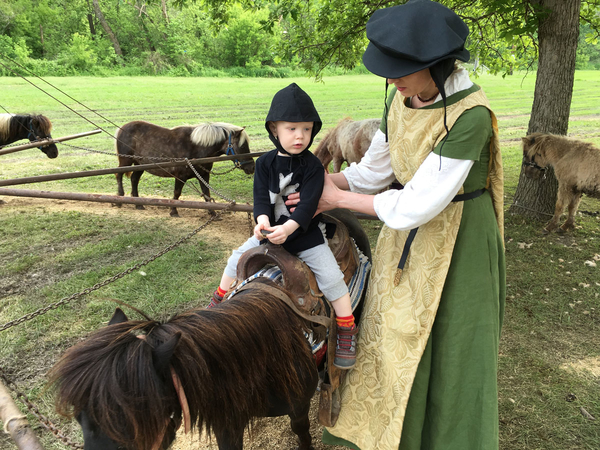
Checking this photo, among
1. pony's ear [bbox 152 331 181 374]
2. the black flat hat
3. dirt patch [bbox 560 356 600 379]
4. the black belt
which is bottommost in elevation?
dirt patch [bbox 560 356 600 379]

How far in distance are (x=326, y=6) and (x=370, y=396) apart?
20.4 feet

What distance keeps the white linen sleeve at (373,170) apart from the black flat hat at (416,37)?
0.56 m

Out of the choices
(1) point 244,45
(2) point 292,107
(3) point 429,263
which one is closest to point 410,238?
(3) point 429,263

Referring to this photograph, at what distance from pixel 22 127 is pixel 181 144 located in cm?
324

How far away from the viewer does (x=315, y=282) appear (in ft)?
6.08

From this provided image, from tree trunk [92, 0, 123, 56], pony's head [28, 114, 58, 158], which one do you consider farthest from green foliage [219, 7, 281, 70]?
pony's head [28, 114, 58, 158]

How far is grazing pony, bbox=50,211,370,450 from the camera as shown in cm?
119

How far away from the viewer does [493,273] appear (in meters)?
1.69

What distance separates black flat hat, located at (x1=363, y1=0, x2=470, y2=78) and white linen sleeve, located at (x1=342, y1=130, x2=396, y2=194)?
56cm

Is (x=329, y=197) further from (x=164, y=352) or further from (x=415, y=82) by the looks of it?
(x=164, y=352)

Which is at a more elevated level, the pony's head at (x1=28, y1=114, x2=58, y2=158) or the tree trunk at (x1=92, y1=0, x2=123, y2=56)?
the tree trunk at (x1=92, y1=0, x2=123, y2=56)

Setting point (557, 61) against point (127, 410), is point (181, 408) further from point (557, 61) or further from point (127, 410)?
point (557, 61)

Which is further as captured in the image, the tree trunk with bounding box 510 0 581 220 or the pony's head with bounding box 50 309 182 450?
the tree trunk with bounding box 510 0 581 220

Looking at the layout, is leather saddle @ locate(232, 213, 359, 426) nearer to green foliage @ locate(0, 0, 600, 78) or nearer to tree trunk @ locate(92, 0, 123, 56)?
green foliage @ locate(0, 0, 600, 78)
